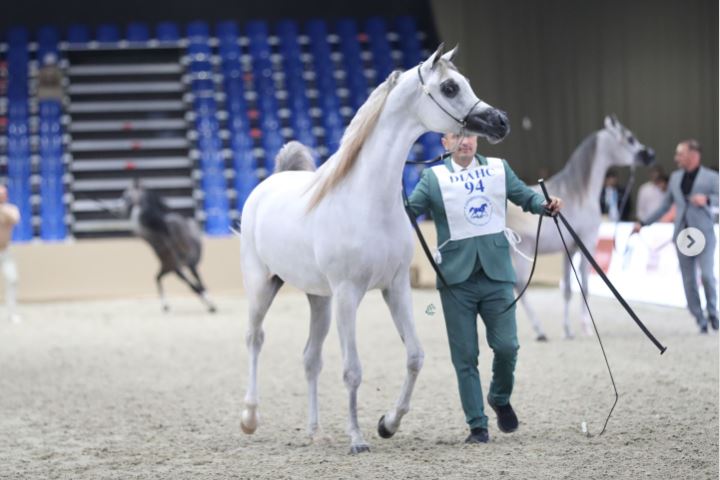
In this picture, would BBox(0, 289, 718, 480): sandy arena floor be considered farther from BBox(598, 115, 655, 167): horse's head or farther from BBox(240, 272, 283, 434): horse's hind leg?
BBox(598, 115, 655, 167): horse's head

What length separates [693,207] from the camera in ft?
27.8

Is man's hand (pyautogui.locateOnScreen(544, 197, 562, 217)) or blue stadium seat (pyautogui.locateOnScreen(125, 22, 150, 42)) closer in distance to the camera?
man's hand (pyautogui.locateOnScreen(544, 197, 562, 217))

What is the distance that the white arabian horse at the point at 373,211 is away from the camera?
443 cm

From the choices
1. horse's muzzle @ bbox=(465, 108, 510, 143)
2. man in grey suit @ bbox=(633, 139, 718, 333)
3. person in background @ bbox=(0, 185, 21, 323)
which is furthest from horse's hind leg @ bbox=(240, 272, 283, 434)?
person in background @ bbox=(0, 185, 21, 323)

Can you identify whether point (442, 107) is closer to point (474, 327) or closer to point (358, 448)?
point (474, 327)

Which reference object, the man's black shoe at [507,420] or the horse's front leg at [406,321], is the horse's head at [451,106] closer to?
the horse's front leg at [406,321]

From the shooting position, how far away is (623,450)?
4.58 metres

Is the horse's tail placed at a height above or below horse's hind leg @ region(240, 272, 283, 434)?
above

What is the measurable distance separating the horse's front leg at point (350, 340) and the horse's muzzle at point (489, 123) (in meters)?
0.87

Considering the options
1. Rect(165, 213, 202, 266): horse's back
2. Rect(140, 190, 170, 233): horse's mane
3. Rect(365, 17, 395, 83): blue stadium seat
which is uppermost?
Rect(365, 17, 395, 83): blue stadium seat

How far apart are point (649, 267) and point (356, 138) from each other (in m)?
7.39

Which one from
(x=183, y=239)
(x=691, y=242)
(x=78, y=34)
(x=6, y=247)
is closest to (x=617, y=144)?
(x=691, y=242)

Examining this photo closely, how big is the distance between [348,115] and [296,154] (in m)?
13.6

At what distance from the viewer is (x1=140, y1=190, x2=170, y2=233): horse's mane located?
13.4 meters
